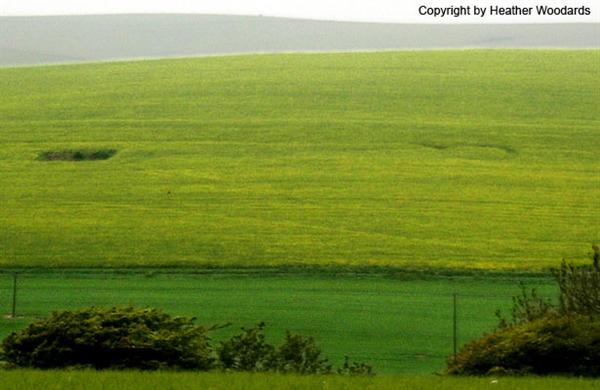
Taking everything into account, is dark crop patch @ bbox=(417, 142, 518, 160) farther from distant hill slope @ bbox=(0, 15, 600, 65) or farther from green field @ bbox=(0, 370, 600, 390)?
distant hill slope @ bbox=(0, 15, 600, 65)

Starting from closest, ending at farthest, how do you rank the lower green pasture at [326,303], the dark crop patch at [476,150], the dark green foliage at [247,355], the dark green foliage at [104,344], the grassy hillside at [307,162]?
the dark green foliage at [104,344] < the dark green foliage at [247,355] < the lower green pasture at [326,303] < the grassy hillside at [307,162] < the dark crop patch at [476,150]

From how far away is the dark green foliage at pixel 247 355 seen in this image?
14.9m

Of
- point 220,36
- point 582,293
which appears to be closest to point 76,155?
point 582,293

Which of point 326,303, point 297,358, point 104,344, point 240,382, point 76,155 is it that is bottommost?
point 240,382

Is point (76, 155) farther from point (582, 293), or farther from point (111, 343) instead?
point (582, 293)

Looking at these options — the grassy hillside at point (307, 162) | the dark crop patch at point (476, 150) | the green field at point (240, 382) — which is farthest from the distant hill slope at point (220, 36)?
the green field at point (240, 382)

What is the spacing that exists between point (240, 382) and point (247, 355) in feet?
9.23

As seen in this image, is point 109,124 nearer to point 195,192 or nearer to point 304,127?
point 304,127

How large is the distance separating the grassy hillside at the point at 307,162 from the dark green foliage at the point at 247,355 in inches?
619

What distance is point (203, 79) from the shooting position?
6194 centimetres

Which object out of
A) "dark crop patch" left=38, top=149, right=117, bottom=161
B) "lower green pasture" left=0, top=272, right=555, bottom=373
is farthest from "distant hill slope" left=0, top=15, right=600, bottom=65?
"lower green pasture" left=0, top=272, right=555, bottom=373

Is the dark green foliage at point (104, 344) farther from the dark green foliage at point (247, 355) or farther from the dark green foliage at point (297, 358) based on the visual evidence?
the dark green foliage at point (297, 358)

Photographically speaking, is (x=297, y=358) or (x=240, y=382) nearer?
(x=240, y=382)

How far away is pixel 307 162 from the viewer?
44.8 meters
